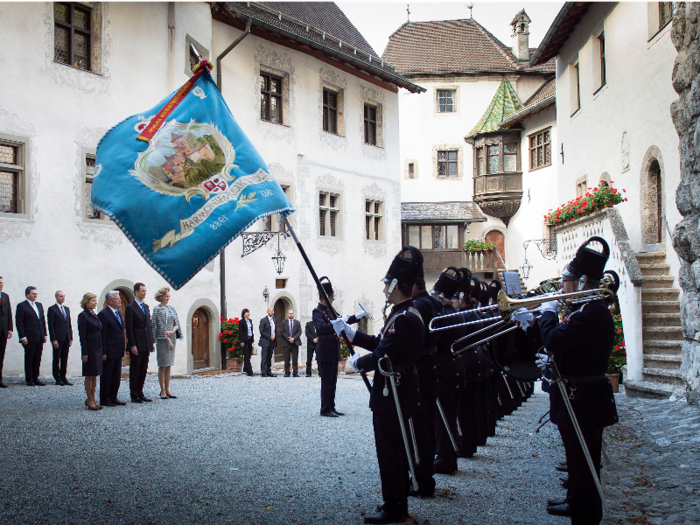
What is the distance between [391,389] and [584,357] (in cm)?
138

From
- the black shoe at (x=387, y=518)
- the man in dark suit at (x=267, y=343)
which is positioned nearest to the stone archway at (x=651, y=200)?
the man in dark suit at (x=267, y=343)

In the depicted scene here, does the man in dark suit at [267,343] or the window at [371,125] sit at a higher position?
the window at [371,125]

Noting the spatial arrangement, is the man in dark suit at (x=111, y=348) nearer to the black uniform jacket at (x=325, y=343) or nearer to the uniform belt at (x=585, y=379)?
the black uniform jacket at (x=325, y=343)

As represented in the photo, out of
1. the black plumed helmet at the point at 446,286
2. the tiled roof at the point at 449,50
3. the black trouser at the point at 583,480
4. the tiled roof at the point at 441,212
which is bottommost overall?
the black trouser at the point at 583,480

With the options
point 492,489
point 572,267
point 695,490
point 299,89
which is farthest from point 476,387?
point 299,89

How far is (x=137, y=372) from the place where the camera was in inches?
416

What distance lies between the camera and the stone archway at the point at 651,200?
14.8m

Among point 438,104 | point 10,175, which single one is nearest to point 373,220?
point 438,104

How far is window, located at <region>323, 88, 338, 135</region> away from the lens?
913 inches

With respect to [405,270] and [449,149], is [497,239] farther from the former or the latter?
Result: [405,270]

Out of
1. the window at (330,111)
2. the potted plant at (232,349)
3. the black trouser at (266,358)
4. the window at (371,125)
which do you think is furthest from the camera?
the window at (371,125)

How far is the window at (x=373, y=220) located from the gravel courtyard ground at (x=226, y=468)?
1484 centimetres

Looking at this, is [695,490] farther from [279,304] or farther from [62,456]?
[279,304]

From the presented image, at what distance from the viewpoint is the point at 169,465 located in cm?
643
